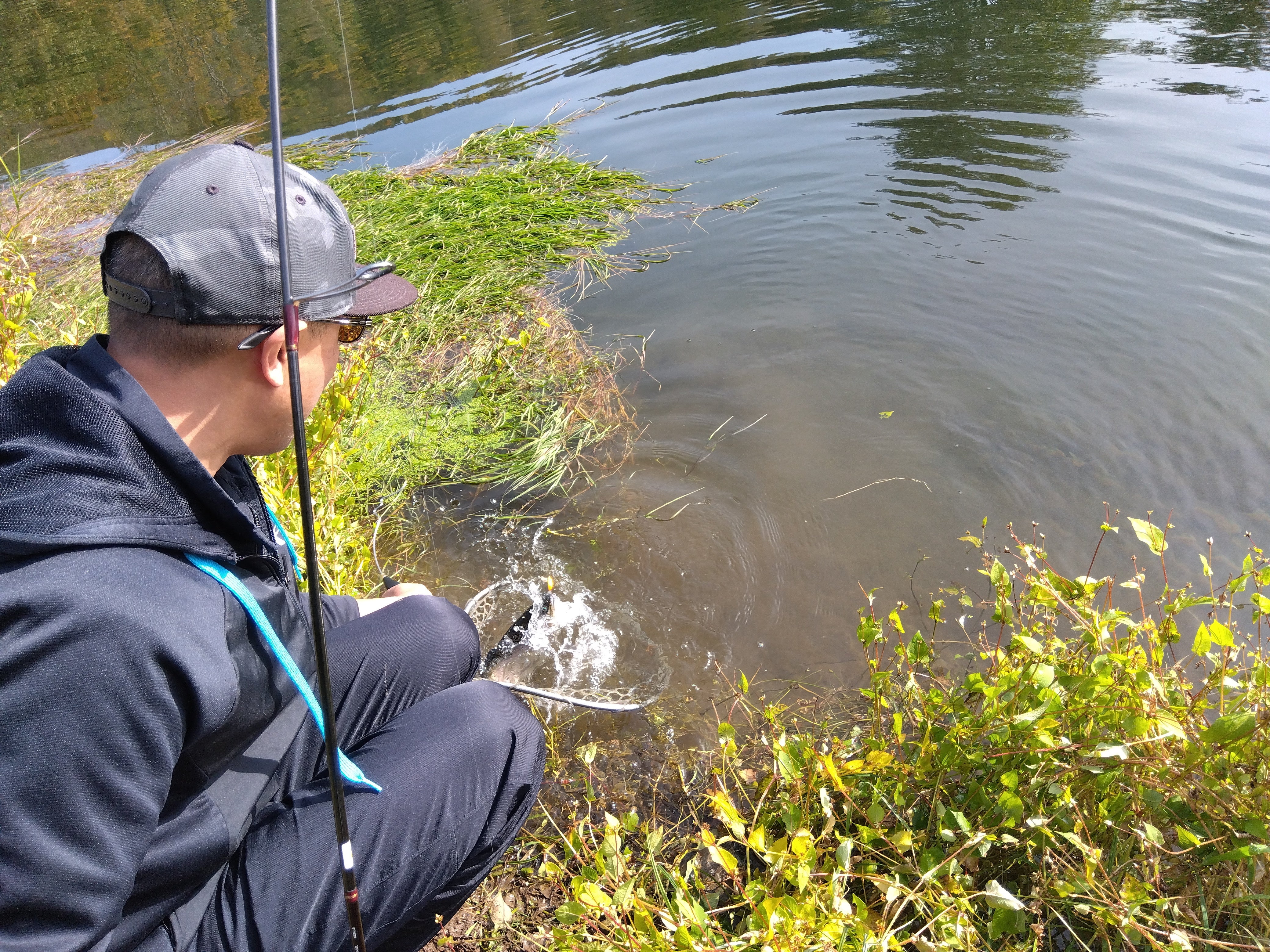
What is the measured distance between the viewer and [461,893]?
1.86 meters

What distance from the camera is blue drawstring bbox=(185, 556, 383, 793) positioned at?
1.40 m

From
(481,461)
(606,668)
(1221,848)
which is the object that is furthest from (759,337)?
(1221,848)

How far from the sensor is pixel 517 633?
293cm

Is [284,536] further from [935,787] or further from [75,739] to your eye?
[935,787]

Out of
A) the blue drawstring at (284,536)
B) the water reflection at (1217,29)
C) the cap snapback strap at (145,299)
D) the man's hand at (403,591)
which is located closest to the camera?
the cap snapback strap at (145,299)

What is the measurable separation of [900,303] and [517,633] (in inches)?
126

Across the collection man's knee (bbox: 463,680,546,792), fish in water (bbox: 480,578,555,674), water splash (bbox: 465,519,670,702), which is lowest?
water splash (bbox: 465,519,670,702)

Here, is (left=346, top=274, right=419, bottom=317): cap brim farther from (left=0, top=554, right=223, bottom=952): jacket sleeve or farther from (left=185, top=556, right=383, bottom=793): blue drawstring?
(left=0, top=554, right=223, bottom=952): jacket sleeve

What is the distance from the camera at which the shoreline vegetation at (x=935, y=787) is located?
1579 millimetres

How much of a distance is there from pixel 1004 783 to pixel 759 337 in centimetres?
331

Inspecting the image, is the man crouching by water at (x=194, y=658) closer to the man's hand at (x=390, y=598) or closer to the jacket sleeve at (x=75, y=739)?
the jacket sleeve at (x=75, y=739)

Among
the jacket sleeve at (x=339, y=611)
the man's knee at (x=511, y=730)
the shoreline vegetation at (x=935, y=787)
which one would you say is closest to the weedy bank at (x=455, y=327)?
the shoreline vegetation at (x=935, y=787)

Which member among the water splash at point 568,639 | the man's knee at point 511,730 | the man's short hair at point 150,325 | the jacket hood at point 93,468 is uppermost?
the man's short hair at point 150,325

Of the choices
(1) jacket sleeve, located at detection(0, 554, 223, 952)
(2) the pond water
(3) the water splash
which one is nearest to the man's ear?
(1) jacket sleeve, located at detection(0, 554, 223, 952)
